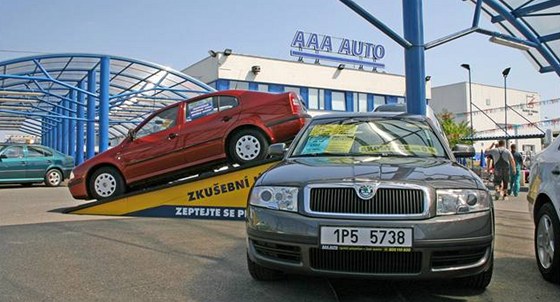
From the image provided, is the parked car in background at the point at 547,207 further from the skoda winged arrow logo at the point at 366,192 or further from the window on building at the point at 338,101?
the window on building at the point at 338,101

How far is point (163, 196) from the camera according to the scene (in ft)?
25.9

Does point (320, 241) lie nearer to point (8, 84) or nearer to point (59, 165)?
point (59, 165)

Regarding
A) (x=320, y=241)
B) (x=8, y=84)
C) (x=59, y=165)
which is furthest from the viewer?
(x=8, y=84)

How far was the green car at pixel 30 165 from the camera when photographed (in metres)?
15.9

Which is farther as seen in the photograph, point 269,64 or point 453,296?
point 269,64

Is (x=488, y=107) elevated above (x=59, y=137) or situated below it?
above

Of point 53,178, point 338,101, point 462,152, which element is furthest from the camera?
point 338,101

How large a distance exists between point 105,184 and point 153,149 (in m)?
1.11

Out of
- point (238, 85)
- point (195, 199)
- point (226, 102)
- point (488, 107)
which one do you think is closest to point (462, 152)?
point (226, 102)

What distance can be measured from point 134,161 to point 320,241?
19.2ft

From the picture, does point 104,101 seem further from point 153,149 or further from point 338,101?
point 338,101

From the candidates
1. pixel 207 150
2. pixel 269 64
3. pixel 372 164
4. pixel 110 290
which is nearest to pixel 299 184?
pixel 372 164

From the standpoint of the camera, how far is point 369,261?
10.2 feet

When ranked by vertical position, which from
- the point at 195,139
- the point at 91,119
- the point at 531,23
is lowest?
the point at 195,139
